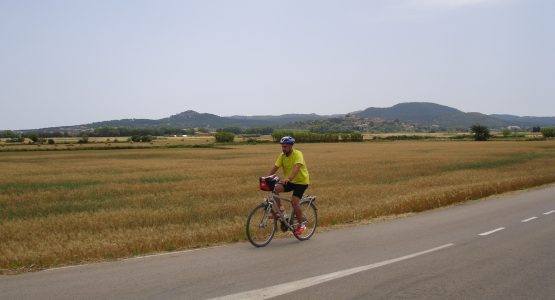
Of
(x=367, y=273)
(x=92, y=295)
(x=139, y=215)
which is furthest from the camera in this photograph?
(x=139, y=215)

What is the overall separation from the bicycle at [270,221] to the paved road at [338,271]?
243 millimetres

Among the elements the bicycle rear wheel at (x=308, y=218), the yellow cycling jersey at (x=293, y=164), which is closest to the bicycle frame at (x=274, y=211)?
the bicycle rear wheel at (x=308, y=218)

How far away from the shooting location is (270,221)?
418 inches

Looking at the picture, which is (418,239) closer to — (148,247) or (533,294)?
(533,294)

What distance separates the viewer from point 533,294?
22.4ft

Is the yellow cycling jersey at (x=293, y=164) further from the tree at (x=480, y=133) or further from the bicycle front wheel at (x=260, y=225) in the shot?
the tree at (x=480, y=133)

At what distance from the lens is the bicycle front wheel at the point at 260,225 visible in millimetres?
10086

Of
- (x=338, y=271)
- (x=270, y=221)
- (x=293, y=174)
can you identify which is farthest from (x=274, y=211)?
(x=338, y=271)

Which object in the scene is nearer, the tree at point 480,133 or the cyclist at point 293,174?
the cyclist at point 293,174

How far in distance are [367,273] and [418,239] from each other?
3657 mm

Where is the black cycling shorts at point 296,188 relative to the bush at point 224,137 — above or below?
above

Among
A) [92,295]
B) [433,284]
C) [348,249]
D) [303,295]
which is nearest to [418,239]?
[348,249]

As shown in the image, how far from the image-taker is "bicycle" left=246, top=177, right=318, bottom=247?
10.2 m

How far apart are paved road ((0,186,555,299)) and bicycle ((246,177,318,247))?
24cm
